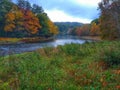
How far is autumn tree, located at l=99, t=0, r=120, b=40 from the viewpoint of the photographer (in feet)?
151

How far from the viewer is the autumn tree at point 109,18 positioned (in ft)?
151

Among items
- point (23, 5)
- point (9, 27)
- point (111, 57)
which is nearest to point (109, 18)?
point (111, 57)

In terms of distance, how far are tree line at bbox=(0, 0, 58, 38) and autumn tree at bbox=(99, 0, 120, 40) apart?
36.9m

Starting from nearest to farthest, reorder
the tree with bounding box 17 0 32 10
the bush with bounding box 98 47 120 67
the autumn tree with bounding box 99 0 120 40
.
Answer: the bush with bounding box 98 47 120 67
the autumn tree with bounding box 99 0 120 40
the tree with bounding box 17 0 32 10

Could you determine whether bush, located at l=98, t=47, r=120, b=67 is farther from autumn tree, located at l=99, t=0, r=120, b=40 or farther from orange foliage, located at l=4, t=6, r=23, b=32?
orange foliage, located at l=4, t=6, r=23, b=32

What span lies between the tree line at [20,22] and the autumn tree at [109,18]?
121 ft

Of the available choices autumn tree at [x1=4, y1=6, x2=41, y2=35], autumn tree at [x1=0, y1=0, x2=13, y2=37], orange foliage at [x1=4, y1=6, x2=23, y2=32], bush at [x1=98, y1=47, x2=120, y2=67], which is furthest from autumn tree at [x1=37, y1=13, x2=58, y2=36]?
bush at [x1=98, y1=47, x2=120, y2=67]

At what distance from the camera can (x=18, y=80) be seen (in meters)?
11.4

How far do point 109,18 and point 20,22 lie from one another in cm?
4436

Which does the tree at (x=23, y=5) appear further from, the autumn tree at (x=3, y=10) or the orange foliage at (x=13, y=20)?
the autumn tree at (x=3, y=10)

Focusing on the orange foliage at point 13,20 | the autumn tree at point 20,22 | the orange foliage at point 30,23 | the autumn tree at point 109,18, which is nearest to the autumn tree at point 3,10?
the orange foliage at point 13,20

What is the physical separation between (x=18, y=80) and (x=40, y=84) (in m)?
0.92

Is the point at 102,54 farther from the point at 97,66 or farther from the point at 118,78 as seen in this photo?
the point at 118,78

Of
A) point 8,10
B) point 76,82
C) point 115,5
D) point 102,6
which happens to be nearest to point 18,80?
point 76,82
